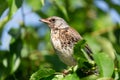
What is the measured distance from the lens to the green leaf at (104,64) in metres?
3.94

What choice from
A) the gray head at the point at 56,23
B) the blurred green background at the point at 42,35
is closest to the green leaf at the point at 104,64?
the blurred green background at the point at 42,35

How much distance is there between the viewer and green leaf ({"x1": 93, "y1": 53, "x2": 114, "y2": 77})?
12.9 feet

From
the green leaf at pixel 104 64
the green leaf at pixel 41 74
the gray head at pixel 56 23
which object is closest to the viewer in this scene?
the green leaf at pixel 104 64

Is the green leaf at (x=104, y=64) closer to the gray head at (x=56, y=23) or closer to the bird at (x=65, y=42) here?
the bird at (x=65, y=42)

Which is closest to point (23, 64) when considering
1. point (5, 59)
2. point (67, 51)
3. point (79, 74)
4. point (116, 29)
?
point (5, 59)

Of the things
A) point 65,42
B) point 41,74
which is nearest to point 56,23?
point 65,42

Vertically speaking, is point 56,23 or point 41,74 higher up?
point 56,23

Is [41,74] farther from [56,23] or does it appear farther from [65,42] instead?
[56,23]

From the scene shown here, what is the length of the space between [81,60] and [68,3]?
11.9 ft

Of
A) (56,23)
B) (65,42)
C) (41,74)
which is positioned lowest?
(41,74)

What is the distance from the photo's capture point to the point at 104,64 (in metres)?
4.02

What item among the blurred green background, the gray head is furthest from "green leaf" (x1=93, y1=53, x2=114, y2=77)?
the gray head

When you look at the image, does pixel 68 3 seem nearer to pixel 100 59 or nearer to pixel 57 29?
pixel 57 29

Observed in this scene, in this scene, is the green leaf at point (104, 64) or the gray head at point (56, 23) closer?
the green leaf at point (104, 64)
